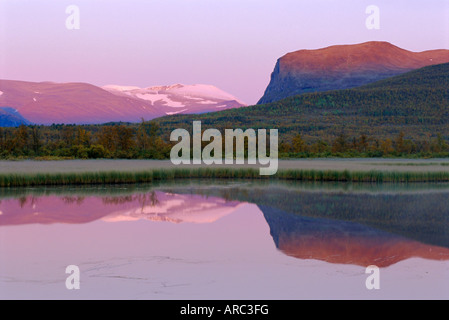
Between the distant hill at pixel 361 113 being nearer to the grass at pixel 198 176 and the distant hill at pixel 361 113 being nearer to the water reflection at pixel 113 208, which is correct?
the grass at pixel 198 176

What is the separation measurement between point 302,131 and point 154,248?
64.9m

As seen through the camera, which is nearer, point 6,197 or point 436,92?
point 6,197

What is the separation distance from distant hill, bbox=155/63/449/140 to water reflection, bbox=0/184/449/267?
5008cm

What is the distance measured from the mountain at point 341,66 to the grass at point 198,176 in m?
109

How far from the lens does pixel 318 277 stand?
8.36 meters

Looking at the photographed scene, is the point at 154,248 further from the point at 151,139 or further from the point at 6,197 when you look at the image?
the point at 151,139

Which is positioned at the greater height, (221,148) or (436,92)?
(436,92)

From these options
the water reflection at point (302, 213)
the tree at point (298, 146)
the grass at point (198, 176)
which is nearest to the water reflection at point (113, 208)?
the water reflection at point (302, 213)

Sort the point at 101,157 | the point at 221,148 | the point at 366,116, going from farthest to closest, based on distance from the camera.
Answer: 1. the point at 366,116
2. the point at 221,148
3. the point at 101,157

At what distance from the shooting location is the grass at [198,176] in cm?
2105

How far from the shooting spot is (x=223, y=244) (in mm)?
11062

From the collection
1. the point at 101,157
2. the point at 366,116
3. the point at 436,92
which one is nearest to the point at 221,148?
the point at 101,157

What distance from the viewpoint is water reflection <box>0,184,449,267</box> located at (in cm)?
1046

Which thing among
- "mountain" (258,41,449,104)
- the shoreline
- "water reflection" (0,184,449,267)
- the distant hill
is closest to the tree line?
the shoreline
